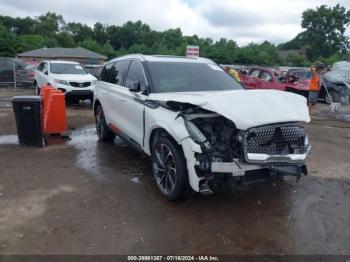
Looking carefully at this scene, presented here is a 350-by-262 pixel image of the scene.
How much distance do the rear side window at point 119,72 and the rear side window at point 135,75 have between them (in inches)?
9.7

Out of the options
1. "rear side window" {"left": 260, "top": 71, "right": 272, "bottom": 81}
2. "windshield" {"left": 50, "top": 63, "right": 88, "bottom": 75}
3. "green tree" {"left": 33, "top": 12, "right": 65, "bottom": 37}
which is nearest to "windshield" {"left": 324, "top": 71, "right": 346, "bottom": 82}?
"rear side window" {"left": 260, "top": 71, "right": 272, "bottom": 81}

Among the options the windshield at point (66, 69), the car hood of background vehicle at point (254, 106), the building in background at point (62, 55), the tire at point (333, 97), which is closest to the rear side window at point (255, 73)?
the tire at point (333, 97)

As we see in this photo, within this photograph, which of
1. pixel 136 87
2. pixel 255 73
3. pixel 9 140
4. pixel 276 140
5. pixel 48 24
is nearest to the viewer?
pixel 276 140

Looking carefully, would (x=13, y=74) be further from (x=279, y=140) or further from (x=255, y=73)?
(x=279, y=140)

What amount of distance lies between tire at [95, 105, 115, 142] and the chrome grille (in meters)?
4.02

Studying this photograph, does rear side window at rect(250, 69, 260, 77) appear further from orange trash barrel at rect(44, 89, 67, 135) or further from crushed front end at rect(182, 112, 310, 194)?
crushed front end at rect(182, 112, 310, 194)

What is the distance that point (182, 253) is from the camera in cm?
354

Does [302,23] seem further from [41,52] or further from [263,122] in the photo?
[263,122]

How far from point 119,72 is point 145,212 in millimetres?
3124

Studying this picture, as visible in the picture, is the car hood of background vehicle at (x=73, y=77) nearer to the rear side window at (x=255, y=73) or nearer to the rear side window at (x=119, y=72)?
the rear side window at (x=119, y=72)

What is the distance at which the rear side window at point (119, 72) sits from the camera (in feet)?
20.7

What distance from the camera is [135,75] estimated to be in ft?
19.0

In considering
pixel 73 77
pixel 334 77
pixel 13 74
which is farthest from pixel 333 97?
pixel 13 74

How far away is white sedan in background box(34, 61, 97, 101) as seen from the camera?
12703mm
